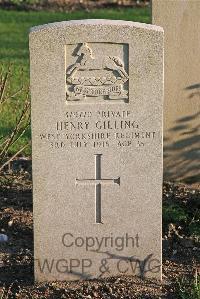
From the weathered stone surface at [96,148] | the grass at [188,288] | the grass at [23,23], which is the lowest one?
the grass at [188,288]

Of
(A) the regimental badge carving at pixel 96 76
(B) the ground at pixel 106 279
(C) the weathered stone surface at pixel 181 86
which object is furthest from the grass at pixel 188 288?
(C) the weathered stone surface at pixel 181 86

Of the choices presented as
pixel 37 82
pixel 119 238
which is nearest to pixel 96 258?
pixel 119 238

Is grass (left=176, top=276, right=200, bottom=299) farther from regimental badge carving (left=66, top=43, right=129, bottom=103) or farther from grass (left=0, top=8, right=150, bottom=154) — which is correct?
grass (left=0, top=8, right=150, bottom=154)

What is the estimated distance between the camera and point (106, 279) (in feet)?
17.6

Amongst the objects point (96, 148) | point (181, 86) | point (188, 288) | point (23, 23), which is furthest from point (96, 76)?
point (23, 23)

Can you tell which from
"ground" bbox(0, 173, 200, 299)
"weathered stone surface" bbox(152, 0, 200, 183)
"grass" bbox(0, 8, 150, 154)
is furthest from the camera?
"grass" bbox(0, 8, 150, 154)

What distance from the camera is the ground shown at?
5238 mm

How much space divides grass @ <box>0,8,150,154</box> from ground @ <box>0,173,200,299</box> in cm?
395

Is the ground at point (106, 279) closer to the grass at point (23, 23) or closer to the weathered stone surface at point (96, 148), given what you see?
the weathered stone surface at point (96, 148)

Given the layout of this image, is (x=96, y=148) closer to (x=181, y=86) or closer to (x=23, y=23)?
(x=181, y=86)

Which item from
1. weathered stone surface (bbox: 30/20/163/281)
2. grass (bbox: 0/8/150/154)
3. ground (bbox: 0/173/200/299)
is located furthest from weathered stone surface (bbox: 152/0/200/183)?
grass (bbox: 0/8/150/154)

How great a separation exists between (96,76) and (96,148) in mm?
458

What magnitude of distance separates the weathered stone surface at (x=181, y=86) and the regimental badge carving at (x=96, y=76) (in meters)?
2.12

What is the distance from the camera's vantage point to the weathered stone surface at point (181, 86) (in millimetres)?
7000
